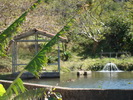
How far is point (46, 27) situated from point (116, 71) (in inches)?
235

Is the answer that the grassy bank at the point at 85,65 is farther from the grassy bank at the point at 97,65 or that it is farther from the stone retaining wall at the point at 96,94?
the stone retaining wall at the point at 96,94

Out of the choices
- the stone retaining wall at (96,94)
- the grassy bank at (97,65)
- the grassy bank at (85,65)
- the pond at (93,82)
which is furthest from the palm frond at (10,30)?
the grassy bank at (97,65)

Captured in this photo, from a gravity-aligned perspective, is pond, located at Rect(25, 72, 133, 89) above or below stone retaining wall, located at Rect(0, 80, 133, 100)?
below

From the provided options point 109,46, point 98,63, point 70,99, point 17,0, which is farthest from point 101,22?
point 70,99

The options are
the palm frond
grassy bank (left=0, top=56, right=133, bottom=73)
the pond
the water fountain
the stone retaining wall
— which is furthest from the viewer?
the water fountain

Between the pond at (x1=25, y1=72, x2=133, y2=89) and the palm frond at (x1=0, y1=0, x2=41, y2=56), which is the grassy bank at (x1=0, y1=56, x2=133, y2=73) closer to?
the pond at (x1=25, y1=72, x2=133, y2=89)

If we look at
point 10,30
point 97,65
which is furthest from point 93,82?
point 10,30

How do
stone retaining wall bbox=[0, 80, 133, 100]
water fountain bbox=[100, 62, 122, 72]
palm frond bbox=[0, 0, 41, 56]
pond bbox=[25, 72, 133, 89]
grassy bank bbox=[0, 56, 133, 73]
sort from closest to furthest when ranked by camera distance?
palm frond bbox=[0, 0, 41, 56] < stone retaining wall bbox=[0, 80, 133, 100] < pond bbox=[25, 72, 133, 89] < grassy bank bbox=[0, 56, 133, 73] < water fountain bbox=[100, 62, 122, 72]

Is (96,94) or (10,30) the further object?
(96,94)

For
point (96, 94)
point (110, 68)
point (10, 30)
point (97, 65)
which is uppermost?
point (10, 30)

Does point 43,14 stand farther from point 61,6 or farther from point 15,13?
point 61,6

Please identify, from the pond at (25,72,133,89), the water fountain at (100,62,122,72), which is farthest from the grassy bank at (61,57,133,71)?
the pond at (25,72,133,89)

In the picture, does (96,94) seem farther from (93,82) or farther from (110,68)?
(110,68)

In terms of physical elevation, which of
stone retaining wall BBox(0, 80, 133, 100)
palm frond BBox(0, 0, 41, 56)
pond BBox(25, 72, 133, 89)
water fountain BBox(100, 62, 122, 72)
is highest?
palm frond BBox(0, 0, 41, 56)
